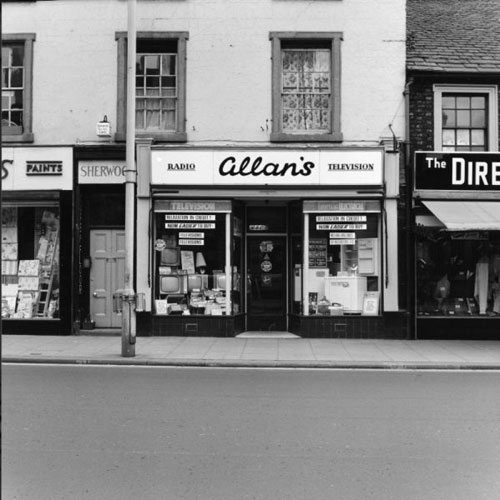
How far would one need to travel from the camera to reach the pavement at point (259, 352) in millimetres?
10336

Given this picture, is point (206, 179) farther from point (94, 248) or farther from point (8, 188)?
point (8, 188)

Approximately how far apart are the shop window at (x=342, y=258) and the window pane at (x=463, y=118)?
9.42 feet

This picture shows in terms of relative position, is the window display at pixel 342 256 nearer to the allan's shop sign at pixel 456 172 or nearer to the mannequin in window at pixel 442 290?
the allan's shop sign at pixel 456 172

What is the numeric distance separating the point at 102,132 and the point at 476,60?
8.95m

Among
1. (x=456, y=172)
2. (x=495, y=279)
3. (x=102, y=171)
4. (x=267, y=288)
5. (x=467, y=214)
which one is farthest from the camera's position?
(x=267, y=288)

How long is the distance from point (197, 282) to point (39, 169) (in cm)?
457

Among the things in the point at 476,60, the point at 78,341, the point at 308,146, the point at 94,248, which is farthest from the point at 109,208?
the point at 476,60

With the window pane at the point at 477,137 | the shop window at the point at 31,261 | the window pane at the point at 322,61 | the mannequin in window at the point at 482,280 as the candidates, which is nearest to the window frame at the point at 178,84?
the shop window at the point at 31,261

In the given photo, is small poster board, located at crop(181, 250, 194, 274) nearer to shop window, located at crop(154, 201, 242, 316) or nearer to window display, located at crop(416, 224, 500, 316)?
shop window, located at crop(154, 201, 242, 316)

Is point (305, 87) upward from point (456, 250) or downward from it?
upward

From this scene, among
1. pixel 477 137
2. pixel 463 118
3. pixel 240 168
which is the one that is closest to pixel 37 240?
pixel 240 168

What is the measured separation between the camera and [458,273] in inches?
546

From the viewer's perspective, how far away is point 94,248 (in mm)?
14328

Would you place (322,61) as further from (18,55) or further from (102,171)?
(18,55)
